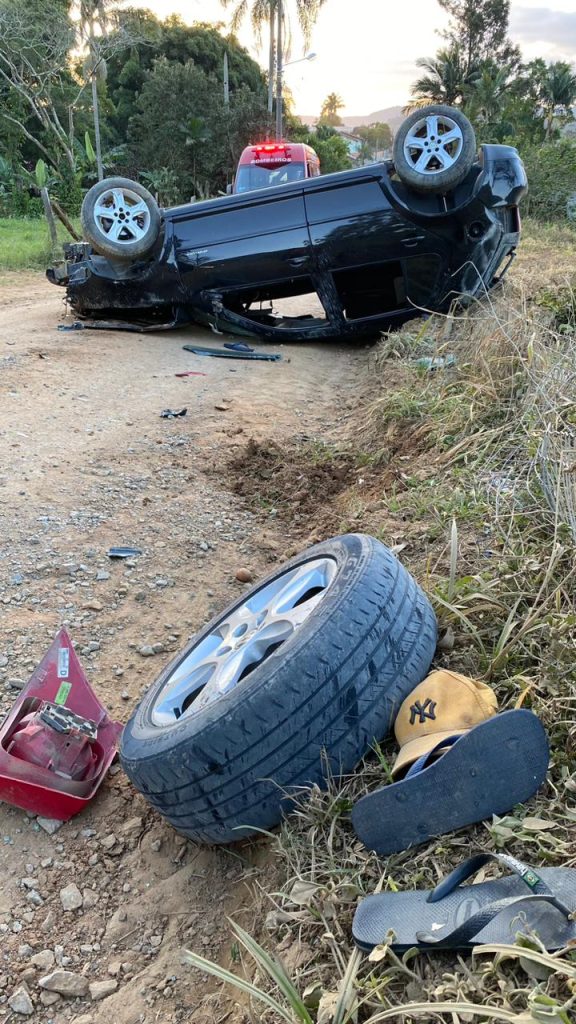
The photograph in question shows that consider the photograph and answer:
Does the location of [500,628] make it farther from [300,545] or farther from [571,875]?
[300,545]

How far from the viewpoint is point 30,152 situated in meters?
29.1

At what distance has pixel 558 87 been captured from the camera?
43.6 metres

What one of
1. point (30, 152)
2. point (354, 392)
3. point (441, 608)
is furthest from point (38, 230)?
point (441, 608)

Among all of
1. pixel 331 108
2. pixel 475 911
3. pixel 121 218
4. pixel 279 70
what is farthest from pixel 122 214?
pixel 331 108

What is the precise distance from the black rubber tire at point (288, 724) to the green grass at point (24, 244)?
13549 mm

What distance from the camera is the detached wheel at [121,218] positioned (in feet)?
23.8

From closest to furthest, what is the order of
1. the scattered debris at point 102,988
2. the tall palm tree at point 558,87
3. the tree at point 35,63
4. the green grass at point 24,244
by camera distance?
the scattered debris at point 102,988
the green grass at point 24,244
the tree at point 35,63
the tall palm tree at point 558,87

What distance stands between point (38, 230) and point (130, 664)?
20187 mm

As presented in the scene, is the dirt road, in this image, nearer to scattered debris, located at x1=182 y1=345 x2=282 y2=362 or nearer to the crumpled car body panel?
scattered debris, located at x1=182 y1=345 x2=282 y2=362

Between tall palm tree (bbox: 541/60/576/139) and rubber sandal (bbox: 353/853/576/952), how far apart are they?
162 ft

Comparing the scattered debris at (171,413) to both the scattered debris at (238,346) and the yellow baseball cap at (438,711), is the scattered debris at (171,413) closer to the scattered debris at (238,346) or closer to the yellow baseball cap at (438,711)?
the scattered debris at (238,346)

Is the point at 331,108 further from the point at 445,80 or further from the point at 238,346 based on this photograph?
the point at 238,346

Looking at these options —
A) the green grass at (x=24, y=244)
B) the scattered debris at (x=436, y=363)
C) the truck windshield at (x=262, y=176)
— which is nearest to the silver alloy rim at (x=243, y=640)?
the scattered debris at (x=436, y=363)

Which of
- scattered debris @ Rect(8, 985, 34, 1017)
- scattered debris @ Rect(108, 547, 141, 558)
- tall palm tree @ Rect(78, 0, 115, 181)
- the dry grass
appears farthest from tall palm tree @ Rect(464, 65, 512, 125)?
scattered debris @ Rect(8, 985, 34, 1017)
